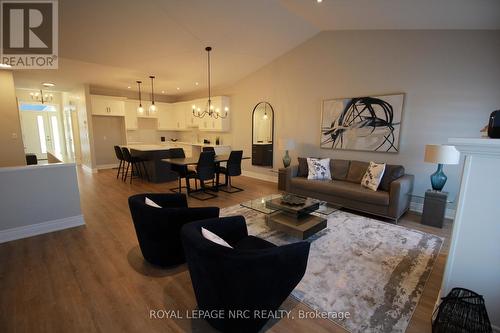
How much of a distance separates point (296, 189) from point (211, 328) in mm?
3235

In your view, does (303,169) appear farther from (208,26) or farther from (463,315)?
(463,315)

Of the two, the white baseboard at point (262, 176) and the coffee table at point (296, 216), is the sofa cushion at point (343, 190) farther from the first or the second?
the white baseboard at point (262, 176)

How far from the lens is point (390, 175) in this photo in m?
3.81

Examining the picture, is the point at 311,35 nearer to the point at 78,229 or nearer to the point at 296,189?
the point at 296,189

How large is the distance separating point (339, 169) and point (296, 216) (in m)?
2.07

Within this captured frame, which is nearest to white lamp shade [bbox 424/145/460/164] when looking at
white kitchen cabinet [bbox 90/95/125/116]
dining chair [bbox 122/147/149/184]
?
dining chair [bbox 122/147/149/184]

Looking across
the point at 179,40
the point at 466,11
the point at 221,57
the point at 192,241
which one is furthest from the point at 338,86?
the point at 192,241

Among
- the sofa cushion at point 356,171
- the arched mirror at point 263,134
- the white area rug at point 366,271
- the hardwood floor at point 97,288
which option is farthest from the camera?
the arched mirror at point 263,134

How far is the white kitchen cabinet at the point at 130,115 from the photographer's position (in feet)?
25.5

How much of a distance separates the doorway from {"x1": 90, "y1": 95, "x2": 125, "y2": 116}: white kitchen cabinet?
3882mm

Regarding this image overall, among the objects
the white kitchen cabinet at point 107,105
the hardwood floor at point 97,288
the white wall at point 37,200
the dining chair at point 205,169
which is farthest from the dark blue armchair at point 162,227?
the white kitchen cabinet at point 107,105

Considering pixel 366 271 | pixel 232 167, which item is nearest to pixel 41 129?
pixel 232 167

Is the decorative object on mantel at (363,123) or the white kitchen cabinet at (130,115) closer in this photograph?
the decorative object on mantel at (363,123)

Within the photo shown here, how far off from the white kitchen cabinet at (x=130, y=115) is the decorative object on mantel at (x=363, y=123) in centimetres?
645
